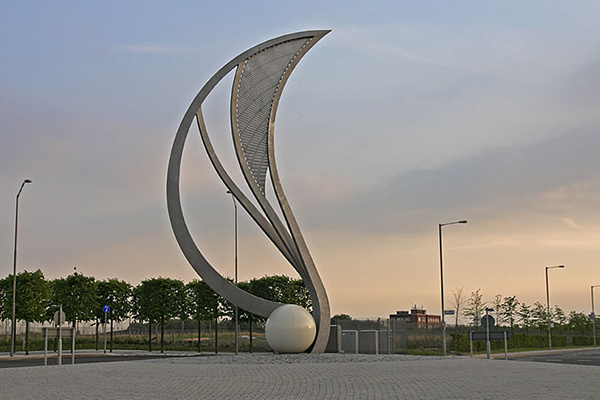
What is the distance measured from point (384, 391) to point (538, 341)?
5623 cm

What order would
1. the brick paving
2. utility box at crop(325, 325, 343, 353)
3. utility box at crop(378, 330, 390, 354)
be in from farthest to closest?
utility box at crop(378, 330, 390, 354), utility box at crop(325, 325, 343, 353), the brick paving

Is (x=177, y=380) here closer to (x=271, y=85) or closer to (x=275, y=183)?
(x=275, y=183)

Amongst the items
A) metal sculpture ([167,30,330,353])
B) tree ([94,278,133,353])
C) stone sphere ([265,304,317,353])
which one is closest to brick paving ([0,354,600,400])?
stone sphere ([265,304,317,353])

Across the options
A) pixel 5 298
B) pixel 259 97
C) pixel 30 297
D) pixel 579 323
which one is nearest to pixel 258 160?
pixel 259 97

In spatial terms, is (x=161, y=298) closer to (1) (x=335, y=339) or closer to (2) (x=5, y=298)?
(2) (x=5, y=298)

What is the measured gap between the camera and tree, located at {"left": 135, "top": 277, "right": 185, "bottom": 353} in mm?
56031

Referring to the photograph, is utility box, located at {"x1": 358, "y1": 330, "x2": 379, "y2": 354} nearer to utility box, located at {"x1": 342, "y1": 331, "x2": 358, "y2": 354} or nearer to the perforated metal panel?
utility box, located at {"x1": 342, "y1": 331, "x2": 358, "y2": 354}

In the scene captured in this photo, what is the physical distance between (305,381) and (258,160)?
50.3ft

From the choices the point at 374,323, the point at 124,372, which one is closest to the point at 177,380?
the point at 124,372

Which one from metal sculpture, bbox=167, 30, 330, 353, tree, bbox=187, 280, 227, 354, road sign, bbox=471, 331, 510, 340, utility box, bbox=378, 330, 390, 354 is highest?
metal sculpture, bbox=167, 30, 330, 353

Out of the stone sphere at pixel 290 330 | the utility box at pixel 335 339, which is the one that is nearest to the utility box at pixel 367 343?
the utility box at pixel 335 339

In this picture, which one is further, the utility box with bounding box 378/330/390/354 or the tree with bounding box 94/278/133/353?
the tree with bounding box 94/278/133/353

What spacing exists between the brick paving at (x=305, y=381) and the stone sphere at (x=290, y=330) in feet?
18.7

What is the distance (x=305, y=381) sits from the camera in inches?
762
